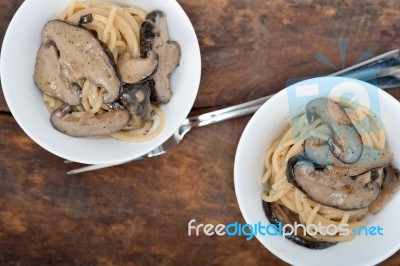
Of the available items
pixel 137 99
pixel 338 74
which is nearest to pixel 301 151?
pixel 338 74

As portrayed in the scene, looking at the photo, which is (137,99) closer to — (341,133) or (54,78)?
(54,78)

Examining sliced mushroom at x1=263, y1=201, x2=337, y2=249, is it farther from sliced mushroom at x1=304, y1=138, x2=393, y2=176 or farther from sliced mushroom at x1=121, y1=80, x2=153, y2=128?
sliced mushroom at x1=121, y1=80, x2=153, y2=128

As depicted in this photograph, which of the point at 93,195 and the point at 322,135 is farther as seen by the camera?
the point at 93,195

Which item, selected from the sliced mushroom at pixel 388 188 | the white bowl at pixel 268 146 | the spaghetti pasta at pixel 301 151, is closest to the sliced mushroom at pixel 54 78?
the white bowl at pixel 268 146

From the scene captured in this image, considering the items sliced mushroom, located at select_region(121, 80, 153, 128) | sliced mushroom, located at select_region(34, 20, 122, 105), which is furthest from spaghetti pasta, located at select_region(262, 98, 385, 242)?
sliced mushroom, located at select_region(34, 20, 122, 105)

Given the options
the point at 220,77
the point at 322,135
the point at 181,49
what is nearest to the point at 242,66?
Answer: the point at 220,77

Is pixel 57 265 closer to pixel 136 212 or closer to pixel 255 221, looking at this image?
pixel 136 212

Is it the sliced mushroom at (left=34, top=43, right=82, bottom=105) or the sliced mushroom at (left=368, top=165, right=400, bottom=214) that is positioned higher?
the sliced mushroom at (left=34, top=43, right=82, bottom=105)
